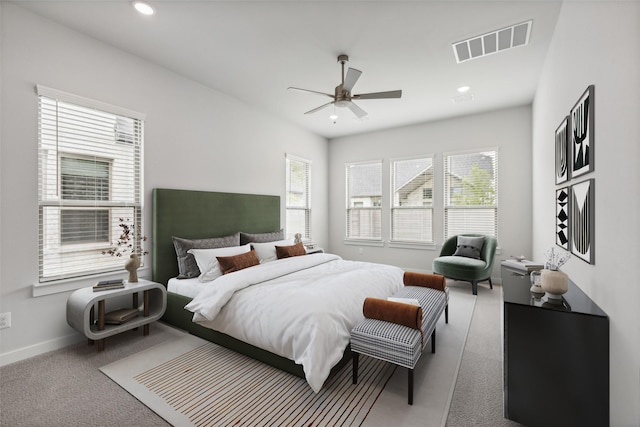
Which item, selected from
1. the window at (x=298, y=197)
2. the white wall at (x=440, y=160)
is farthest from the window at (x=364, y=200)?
the window at (x=298, y=197)

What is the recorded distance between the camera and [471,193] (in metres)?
5.28

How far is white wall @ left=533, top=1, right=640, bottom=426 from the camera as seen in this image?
Answer: 126 centimetres

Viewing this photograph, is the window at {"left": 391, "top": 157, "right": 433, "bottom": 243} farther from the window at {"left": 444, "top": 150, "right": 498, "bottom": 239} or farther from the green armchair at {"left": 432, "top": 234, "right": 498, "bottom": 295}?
the green armchair at {"left": 432, "top": 234, "right": 498, "bottom": 295}

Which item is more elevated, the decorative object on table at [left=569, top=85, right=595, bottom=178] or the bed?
the decorative object on table at [left=569, top=85, right=595, bottom=178]

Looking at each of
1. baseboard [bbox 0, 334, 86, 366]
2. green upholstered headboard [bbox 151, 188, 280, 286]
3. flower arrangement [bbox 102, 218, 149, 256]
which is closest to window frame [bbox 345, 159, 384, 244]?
green upholstered headboard [bbox 151, 188, 280, 286]

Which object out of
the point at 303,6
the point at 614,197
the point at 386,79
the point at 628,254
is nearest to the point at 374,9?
the point at 303,6

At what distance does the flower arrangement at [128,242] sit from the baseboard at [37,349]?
2.84ft

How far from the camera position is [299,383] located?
2160mm

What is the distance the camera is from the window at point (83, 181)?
2660 mm

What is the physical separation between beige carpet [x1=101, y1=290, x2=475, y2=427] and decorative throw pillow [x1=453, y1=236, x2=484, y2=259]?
2.43 metres

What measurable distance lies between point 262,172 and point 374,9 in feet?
10.3

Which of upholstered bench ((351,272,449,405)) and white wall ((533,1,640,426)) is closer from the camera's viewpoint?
white wall ((533,1,640,426))

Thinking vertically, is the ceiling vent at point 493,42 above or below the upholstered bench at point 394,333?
above

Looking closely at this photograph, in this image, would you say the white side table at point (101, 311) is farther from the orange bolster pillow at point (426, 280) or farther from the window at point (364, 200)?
the window at point (364, 200)
